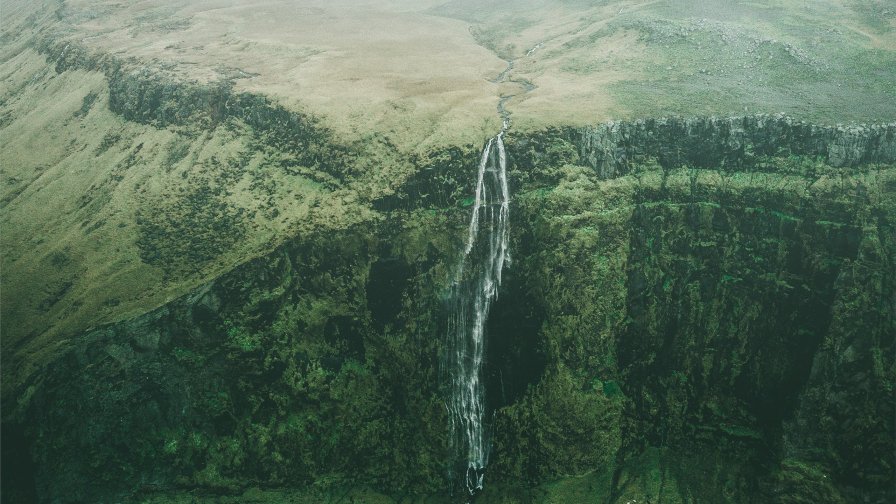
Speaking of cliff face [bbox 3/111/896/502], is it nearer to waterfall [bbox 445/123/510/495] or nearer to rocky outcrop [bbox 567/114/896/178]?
rocky outcrop [bbox 567/114/896/178]

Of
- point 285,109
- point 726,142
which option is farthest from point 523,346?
point 285,109

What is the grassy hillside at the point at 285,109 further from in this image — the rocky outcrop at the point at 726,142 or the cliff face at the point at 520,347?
the cliff face at the point at 520,347

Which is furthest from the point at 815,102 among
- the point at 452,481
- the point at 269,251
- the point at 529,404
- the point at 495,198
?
the point at 269,251

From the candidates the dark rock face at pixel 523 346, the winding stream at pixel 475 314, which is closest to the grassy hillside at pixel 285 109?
the dark rock face at pixel 523 346

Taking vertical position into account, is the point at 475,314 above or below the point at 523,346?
above

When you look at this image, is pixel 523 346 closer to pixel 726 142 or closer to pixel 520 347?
pixel 520 347

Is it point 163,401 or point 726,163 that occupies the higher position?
point 726,163

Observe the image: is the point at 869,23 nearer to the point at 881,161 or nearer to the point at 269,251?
the point at 881,161
